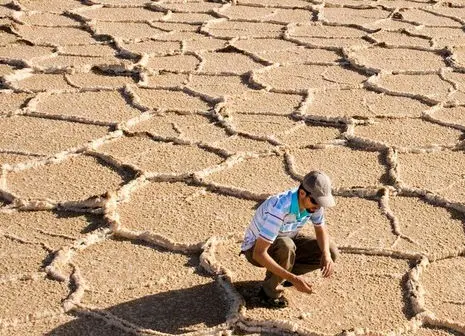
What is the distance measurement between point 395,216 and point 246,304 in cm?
80

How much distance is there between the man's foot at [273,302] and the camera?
7.97 ft

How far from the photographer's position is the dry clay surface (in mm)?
2453

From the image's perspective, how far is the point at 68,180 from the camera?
323 cm

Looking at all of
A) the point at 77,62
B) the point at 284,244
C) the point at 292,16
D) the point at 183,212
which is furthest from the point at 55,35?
the point at 284,244

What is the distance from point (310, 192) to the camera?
7.48ft

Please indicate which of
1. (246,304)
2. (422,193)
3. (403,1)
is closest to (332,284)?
(246,304)

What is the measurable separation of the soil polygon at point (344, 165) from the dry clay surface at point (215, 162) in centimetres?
1

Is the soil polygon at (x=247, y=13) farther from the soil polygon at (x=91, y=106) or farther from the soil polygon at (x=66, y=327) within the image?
the soil polygon at (x=66, y=327)

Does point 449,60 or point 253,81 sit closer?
point 253,81

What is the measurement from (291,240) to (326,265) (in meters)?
0.11

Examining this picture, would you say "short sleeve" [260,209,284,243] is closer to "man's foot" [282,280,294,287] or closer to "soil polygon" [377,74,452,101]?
"man's foot" [282,280,294,287]

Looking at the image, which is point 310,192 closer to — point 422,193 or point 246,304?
point 246,304

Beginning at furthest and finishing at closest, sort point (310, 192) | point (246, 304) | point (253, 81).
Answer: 1. point (253, 81)
2. point (246, 304)
3. point (310, 192)

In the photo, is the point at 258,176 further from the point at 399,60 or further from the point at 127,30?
the point at 127,30
